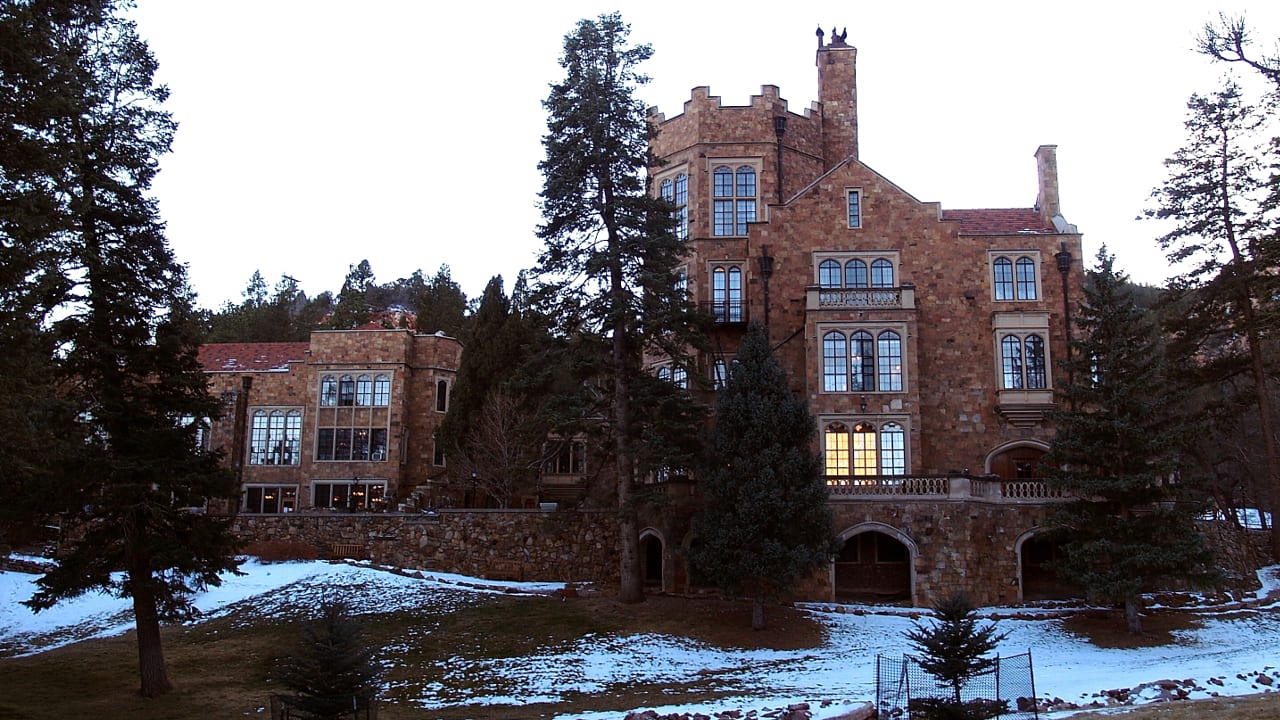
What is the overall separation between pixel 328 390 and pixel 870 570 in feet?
86.6

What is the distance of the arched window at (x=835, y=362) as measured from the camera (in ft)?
108

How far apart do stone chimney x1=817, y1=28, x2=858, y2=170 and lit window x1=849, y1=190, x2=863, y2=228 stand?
4730 millimetres

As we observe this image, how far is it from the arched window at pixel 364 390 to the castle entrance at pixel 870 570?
78.1 feet

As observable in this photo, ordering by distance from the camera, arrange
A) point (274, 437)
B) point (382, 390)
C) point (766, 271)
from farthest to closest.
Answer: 1. point (274, 437)
2. point (382, 390)
3. point (766, 271)

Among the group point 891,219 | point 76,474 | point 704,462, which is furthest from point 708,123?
point 76,474

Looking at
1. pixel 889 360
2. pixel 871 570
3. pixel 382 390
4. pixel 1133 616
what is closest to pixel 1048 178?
pixel 889 360

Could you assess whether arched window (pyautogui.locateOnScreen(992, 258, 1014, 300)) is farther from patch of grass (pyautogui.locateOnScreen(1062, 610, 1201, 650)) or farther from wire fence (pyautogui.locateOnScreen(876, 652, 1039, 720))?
wire fence (pyautogui.locateOnScreen(876, 652, 1039, 720))

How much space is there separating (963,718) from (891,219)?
22643 mm

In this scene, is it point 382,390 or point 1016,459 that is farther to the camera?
point 382,390

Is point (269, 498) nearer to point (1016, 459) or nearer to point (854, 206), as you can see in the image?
point (854, 206)

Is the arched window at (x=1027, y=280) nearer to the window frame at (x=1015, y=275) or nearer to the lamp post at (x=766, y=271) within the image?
the window frame at (x=1015, y=275)

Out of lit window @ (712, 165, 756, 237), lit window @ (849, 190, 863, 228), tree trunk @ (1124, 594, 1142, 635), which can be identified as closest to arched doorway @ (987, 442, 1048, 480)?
tree trunk @ (1124, 594, 1142, 635)

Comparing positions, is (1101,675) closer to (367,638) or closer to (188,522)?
(367,638)

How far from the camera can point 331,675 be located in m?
14.3
